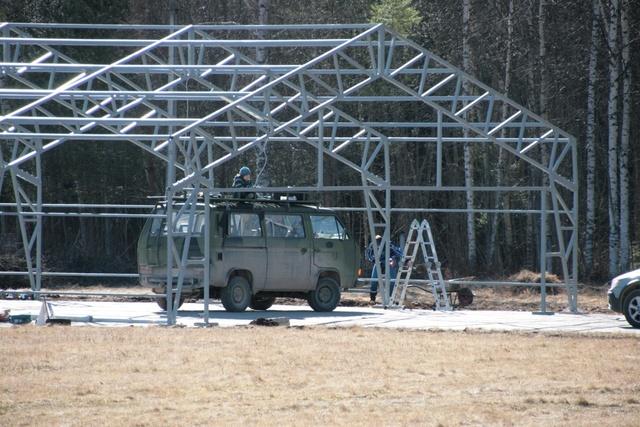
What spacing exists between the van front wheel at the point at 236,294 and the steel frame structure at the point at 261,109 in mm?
1152

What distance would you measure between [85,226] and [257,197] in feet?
61.4

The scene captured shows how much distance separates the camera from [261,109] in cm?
2481

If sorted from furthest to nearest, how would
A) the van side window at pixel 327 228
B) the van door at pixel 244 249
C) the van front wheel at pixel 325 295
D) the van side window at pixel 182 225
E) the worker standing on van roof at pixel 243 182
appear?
1. the van front wheel at pixel 325 295
2. the van side window at pixel 327 228
3. the worker standing on van roof at pixel 243 182
4. the van door at pixel 244 249
5. the van side window at pixel 182 225

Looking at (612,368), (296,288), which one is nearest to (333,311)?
(296,288)

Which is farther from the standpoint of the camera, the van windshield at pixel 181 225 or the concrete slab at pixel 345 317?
the van windshield at pixel 181 225

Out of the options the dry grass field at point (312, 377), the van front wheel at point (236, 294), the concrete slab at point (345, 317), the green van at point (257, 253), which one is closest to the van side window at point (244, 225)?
the green van at point (257, 253)

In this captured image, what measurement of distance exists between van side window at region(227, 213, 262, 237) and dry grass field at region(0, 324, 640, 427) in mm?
3997

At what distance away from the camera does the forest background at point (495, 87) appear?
2689 cm

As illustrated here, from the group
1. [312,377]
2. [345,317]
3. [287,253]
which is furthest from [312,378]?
[287,253]

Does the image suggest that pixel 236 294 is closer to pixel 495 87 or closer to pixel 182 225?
pixel 182 225

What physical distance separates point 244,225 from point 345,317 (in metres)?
2.43

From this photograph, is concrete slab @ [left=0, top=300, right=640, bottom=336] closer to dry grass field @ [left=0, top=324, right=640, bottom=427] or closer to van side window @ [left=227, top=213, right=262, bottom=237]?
van side window @ [left=227, top=213, right=262, bottom=237]

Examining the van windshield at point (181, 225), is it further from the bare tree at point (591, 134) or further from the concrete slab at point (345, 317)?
the bare tree at point (591, 134)

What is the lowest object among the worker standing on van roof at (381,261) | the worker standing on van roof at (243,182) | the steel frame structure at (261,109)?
the worker standing on van roof at (381,261)
